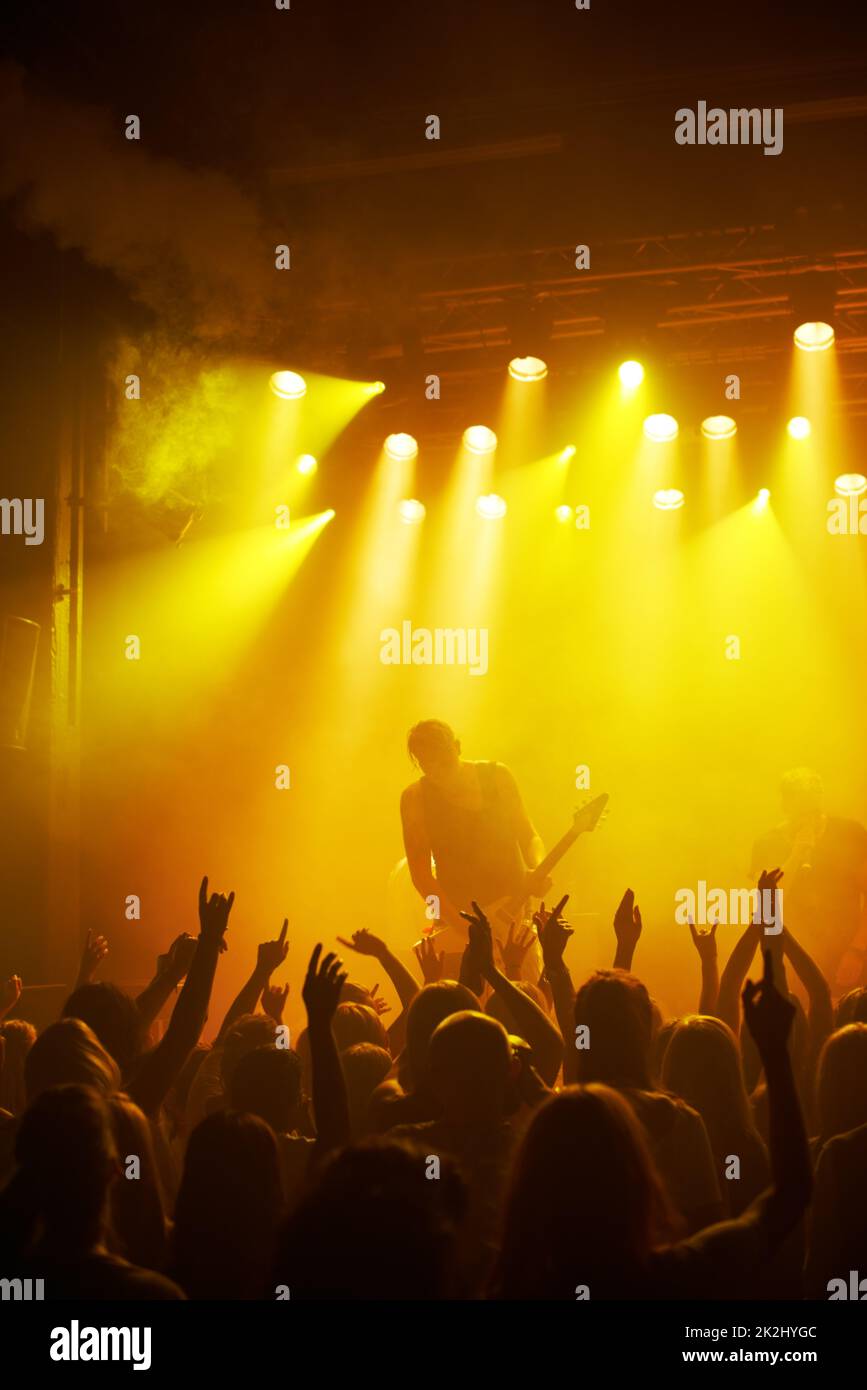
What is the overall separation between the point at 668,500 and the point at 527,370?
252 centimetres

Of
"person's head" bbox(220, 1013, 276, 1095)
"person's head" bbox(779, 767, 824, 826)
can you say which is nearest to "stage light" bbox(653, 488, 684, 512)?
"person's head" bbox(779, 767, 824, 826)

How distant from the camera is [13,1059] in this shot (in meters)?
3.92

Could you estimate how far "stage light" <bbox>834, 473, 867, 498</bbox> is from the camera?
1004 cm

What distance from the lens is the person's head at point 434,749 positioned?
21.9 feet

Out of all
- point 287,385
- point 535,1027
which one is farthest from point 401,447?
point 535,1027

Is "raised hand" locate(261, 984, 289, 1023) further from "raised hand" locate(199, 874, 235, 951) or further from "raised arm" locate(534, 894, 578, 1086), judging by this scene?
"raised arm" locate(534, 894, 578, 1086)

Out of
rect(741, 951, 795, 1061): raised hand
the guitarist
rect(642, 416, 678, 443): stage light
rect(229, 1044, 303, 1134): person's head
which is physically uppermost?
rect(642, 416, 678, 443): stage light

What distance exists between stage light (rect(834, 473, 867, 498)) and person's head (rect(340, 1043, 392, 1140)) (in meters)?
8.24

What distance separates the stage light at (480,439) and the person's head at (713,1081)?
731cm

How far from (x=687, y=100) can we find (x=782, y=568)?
15.9ft

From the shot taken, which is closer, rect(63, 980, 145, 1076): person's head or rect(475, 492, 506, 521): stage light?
rect(63, 980, 145, 1076): person's head

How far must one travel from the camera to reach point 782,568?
35.9 feet
